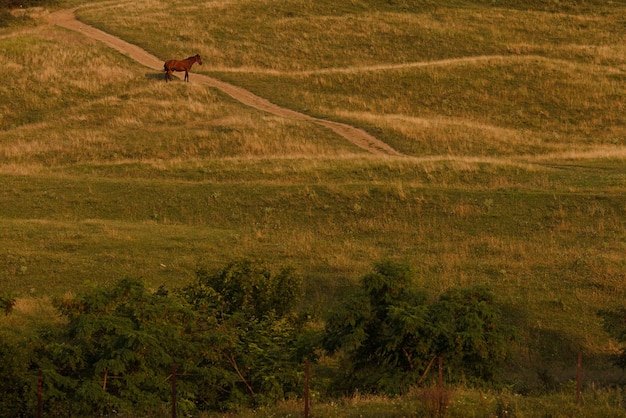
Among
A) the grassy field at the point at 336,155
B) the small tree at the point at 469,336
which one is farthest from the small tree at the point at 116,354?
the small tree at the point at 469,336

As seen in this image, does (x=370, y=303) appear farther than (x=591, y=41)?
No

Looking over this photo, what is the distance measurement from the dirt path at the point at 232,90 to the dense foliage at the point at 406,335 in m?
26.9

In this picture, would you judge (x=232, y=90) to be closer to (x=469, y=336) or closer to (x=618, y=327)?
(x=618, y=327)

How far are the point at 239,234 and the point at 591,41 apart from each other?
159ft

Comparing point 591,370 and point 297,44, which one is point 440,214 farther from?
point 297,44

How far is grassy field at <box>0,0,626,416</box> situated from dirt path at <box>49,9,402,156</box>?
88 centimetres

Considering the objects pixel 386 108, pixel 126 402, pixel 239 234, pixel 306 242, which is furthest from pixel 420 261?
pixel 386 108

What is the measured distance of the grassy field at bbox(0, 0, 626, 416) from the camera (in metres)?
27.6

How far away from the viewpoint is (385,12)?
252 feet

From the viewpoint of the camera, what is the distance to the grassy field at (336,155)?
2756 centimetres

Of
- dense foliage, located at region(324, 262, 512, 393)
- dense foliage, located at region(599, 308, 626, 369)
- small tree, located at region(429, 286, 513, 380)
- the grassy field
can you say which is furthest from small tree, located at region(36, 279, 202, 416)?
dense foliage, located at region(599, 308, 626, 369)

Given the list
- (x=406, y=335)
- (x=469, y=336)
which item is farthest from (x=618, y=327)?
(x=406, y=335)

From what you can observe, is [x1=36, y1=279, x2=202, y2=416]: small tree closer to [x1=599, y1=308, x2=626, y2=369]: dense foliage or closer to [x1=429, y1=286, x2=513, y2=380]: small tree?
[x1=429, y1=286, x2=513, y2=380]: small tree

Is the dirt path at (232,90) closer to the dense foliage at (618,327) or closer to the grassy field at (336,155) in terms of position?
the grassy field at (336,155)
